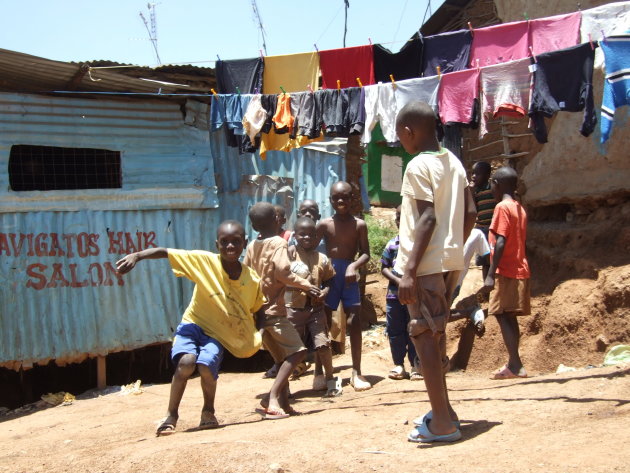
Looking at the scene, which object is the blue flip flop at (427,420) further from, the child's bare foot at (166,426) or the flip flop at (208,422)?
the child's bare foot at (166,426)

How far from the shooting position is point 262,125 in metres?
7.38

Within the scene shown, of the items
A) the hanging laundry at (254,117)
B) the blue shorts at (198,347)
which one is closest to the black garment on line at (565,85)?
the hanging laundry at (254,117)

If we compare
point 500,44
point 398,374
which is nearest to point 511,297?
point 398,374

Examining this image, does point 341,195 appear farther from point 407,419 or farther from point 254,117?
point 407,419

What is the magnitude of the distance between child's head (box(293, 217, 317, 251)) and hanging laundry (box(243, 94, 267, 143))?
1866 millimetres

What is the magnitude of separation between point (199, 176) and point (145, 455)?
4.73 m

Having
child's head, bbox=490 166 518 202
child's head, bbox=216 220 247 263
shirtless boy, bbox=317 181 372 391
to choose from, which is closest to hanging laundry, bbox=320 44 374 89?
shirtless boy, bbox=317 181 372 391

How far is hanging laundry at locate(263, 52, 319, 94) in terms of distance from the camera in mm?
7715

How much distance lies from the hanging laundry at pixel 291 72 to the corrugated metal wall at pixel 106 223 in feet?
3.12

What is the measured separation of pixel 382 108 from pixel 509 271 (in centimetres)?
241

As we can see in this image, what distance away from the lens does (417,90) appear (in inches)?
272

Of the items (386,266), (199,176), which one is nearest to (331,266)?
(386,266)

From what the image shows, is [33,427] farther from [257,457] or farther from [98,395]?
[257,457]

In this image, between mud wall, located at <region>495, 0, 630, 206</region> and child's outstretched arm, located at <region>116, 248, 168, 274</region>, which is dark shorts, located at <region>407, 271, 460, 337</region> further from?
mud wall, located at <region>495, 0, 630, 206</region>
